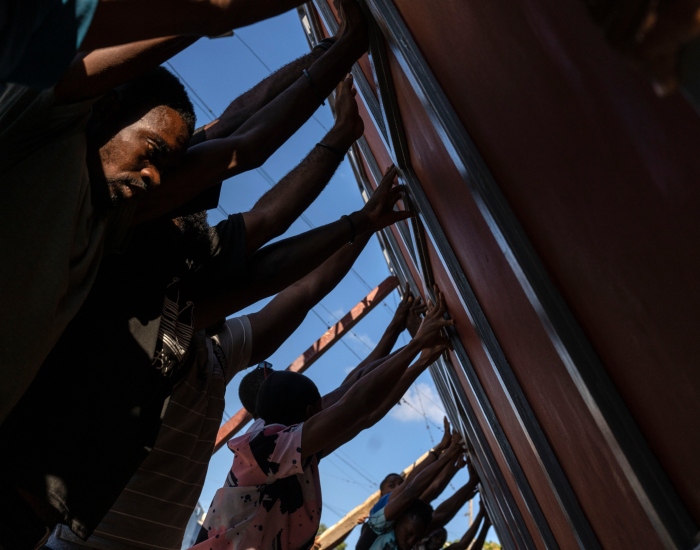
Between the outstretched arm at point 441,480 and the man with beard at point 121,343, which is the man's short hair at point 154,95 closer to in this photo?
the man with beard at point 121,343

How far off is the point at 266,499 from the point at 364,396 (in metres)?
0.59

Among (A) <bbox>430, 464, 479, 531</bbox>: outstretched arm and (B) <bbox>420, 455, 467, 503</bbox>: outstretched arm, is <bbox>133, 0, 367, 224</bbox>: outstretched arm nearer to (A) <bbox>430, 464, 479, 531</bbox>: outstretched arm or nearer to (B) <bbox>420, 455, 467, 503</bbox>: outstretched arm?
(B) <bbox>420, 455, 467, 503</bbox>: outstretched arm

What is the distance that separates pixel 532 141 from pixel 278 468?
1.98 metres

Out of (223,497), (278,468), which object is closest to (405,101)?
(278,468)

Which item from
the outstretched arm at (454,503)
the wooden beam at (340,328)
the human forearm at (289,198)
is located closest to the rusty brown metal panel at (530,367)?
the human forearm at (289,198)

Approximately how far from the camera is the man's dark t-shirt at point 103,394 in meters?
1.49

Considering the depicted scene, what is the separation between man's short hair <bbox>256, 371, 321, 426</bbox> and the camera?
10.2ft

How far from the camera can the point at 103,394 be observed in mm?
1571

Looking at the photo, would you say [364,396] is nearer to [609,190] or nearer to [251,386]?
[251,386]

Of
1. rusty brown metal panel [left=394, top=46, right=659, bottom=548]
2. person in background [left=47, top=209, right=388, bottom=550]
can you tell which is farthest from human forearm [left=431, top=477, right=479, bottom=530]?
person in background [left=47, top=209, right=388, bottom=550]

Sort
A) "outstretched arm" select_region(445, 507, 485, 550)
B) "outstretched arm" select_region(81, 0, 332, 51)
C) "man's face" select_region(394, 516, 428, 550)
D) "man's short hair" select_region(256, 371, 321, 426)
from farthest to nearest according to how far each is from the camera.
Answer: "outstretched arm" select_region(445, 507, 485, 550) → "man's face" select_region(394, 516, 428, 550) → "man's short hair" select_region(256, 371, 321, 426) → "outstretched arm" select_region(81, 0, 332, 51)

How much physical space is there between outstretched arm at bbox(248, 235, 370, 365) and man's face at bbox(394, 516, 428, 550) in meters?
2.96

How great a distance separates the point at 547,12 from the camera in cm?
85

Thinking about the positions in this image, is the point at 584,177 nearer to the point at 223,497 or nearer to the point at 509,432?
the point at 509,432
